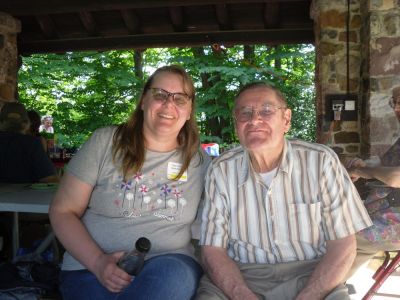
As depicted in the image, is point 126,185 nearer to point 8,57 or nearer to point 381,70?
point 381,70

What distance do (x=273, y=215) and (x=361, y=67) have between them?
3260 mm

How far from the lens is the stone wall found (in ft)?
13.6

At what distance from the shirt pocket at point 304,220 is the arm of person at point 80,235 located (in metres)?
0.66

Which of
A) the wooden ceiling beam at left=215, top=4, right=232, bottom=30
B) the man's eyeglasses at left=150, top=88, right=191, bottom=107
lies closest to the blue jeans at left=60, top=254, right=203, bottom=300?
the man's eyeglasses at left=150, top=88, right=191, bottom=107

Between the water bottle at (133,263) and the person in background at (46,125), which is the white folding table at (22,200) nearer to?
the water bottle at (133,263)

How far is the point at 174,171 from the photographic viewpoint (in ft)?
5.97

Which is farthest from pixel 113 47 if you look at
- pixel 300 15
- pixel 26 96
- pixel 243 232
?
pixel 26 96

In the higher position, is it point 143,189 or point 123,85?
point 123,85

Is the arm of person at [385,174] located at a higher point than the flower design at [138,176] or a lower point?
lower

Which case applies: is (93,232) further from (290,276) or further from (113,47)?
(113,47)

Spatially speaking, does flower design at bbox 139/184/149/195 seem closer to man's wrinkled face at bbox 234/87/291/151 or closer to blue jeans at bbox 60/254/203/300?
blue jeans at bbox 60/254/203/300

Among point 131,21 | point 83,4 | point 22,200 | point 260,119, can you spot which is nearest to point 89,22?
point 131,21

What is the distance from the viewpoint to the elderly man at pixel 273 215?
1688 mm

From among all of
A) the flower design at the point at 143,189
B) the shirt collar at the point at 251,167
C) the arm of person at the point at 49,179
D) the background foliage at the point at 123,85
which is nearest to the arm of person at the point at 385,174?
the shirt collar at the point at 251,167
